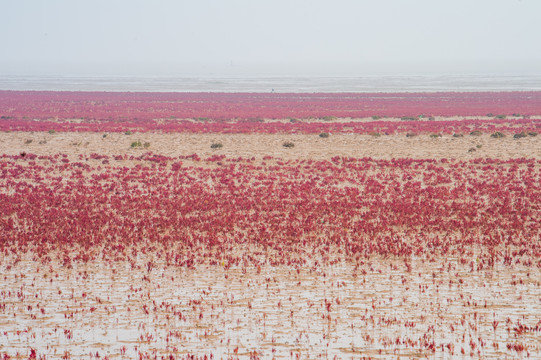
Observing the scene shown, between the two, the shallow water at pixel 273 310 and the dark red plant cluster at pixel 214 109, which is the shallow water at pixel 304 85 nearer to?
the dark red plant cluster at pixel 214 109

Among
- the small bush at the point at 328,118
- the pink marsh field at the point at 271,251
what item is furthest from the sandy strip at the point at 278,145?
the small bush at the point at 328,118

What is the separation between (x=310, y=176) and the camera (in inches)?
1035

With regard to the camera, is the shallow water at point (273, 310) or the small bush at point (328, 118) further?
the small bush at point (328, 118)

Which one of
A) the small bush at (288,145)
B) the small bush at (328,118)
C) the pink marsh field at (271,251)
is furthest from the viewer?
the small bush at (328,118)

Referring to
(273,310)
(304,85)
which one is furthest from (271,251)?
(304,85)

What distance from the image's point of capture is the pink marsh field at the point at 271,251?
9977 millimetres

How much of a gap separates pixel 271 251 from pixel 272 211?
14.6ft

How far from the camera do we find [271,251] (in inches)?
609

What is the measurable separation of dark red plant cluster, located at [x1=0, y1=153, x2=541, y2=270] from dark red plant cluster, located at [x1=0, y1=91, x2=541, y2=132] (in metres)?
16.2

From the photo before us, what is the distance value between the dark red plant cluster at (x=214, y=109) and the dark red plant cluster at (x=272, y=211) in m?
16.2

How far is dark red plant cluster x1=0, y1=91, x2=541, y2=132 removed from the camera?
4784 cm

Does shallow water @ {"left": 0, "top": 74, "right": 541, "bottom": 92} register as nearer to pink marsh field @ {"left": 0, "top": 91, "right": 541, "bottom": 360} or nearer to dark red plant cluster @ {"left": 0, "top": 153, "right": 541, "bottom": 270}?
pink marsh field @ {"left": 0, "top": 91, "right": 541, "bottom": 360}

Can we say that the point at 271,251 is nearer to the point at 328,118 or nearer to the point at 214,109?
the point at 328,118

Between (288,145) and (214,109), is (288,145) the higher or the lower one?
the lower one
